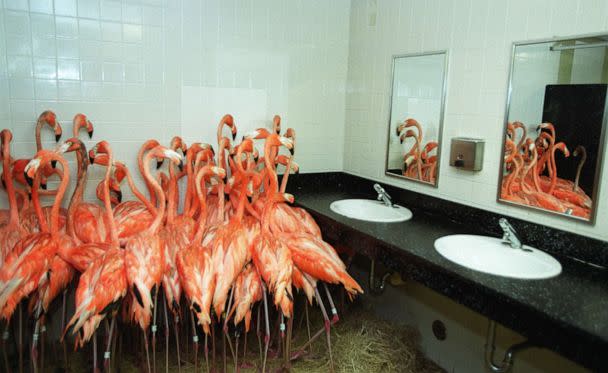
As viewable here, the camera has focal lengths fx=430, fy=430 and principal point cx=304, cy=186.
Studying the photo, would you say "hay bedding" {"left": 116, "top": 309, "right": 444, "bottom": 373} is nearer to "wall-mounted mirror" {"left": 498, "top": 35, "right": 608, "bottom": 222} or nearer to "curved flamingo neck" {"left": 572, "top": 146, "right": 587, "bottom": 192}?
"wall-mounted mirror" {"left": 498, "top": 35, "right": 608, "bottom": 222}

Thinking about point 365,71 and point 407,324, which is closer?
point 407,324

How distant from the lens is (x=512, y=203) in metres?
2.15

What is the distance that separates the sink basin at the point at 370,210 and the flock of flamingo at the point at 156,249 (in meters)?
0.23

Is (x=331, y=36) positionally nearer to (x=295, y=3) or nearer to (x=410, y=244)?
(x=295, y=3)

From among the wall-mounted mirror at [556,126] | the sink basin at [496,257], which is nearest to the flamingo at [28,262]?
the sink basin at [496,257]

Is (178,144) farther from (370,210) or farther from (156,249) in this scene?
(370,210)

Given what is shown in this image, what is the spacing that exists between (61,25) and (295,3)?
5.08 feet

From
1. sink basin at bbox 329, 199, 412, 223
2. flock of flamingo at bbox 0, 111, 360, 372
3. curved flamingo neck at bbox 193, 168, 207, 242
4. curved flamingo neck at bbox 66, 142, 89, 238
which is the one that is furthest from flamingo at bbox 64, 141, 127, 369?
sink basin at bbox 329, 199, 412, 223

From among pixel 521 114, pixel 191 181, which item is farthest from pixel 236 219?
pixel 521 114

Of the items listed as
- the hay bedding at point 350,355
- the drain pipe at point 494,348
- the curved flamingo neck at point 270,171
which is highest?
the curved flamingo neck at point 270,171

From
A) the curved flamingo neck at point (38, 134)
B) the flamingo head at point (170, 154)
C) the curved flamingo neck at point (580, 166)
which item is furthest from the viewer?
the curved flamingo neck at point (38, 134)

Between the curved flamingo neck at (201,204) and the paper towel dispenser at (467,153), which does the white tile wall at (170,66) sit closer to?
the curved flamingo neck at (201,204)

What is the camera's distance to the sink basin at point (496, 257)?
1.72 meters


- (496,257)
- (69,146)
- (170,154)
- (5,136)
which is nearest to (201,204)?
(170,154)
